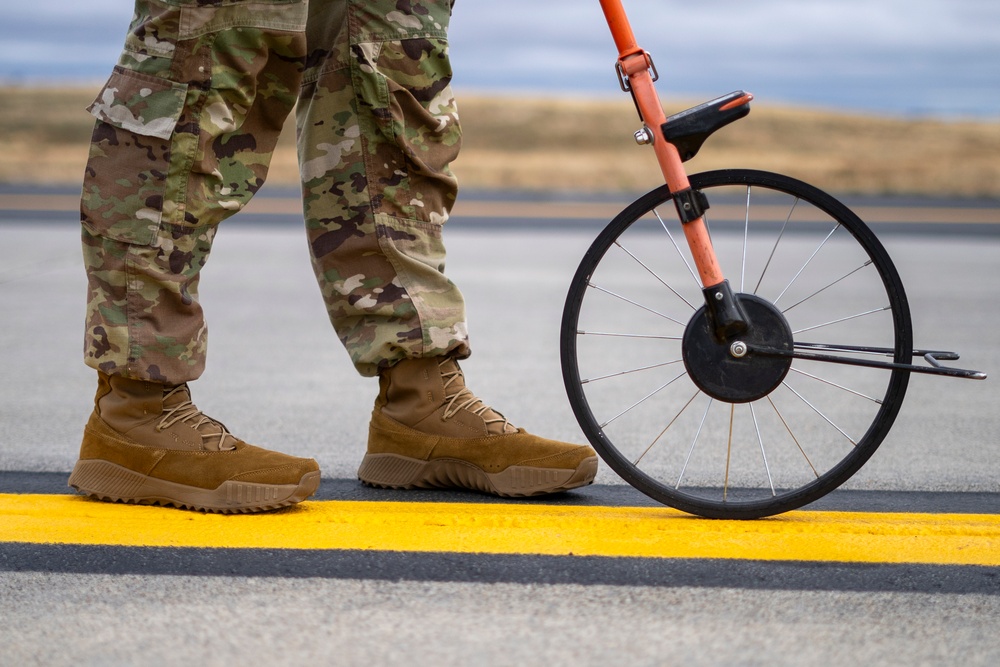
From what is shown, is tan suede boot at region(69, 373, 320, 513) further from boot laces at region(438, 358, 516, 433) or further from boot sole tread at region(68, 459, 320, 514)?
boot laces at region(438, 358, 516, 433)

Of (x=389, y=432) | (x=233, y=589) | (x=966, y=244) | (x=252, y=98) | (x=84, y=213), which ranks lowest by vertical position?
(x=233, y=589)

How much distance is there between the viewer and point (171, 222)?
228cm

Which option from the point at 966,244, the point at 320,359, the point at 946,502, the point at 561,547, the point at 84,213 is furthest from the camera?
the point at 966,244

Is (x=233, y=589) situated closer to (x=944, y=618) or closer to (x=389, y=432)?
(x=389, y=432)

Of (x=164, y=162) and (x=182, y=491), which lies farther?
(x=182, y=491)

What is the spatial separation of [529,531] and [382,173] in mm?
961

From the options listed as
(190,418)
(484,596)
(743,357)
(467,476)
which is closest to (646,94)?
(743,357)

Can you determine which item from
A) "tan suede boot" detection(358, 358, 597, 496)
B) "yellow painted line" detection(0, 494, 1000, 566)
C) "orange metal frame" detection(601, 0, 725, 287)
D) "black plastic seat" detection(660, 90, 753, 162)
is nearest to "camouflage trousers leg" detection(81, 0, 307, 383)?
"yellow painted line" detection(0, 494, 1000, 566)

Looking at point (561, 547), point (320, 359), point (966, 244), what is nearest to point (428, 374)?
point (561, 547)

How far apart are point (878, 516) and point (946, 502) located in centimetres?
28

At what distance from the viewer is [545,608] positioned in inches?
71.8

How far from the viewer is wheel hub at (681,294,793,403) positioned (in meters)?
2.28

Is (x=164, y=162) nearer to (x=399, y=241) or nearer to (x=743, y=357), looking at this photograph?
(x=399, y=241)

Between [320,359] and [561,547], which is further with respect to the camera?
[320,359]
